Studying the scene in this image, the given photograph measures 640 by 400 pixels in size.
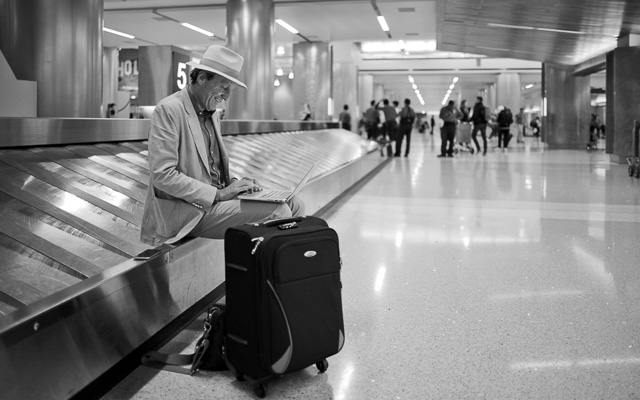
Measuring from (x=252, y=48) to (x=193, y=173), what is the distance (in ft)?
41.7

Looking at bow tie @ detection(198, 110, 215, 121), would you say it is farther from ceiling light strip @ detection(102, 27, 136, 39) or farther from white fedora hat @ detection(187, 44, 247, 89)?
ceiling light strip @ detection(102, 27, 136, 39)

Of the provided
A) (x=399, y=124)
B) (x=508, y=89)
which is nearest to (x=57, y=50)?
(x=399, y=124)

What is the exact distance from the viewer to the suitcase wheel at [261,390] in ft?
8.32

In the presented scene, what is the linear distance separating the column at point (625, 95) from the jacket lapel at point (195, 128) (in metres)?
14.4

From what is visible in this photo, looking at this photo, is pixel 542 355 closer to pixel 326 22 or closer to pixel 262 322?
pixel 262 322

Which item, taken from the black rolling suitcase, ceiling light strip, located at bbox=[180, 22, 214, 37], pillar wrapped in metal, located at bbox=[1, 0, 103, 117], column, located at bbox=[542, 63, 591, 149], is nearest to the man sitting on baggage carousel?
the black rolling suitcase

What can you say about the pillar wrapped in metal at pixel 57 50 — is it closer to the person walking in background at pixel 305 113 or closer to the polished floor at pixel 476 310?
the polished floor at pixel 476 310

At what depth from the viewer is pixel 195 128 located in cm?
317

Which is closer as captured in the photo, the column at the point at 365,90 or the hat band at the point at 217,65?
the hat band at the point at 217,65

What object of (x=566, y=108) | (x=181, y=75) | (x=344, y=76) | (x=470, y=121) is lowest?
(x=181, y=75)

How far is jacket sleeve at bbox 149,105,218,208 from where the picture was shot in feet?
9.87

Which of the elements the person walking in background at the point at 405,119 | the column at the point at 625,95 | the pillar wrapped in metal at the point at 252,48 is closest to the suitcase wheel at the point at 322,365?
the pillar wrapped in metal at the point at 252,48

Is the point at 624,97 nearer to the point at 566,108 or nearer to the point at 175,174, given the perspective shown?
the point at 566,108

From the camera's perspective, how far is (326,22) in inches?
830
